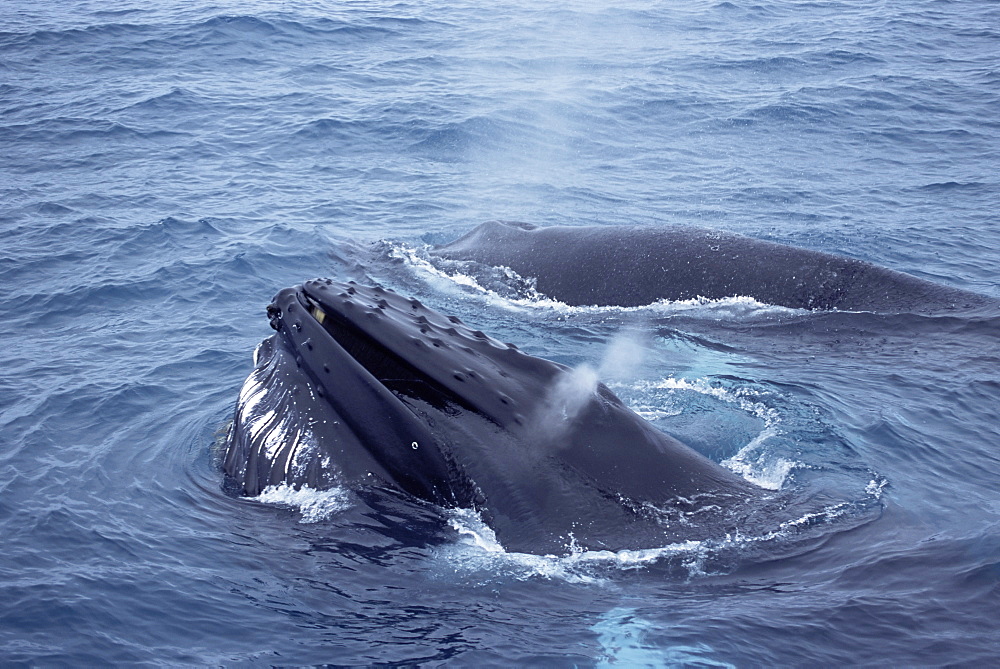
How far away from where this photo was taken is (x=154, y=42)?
105ft

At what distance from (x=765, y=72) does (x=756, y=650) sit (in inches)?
1092

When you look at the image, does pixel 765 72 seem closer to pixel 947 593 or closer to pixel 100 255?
pixel 100 255

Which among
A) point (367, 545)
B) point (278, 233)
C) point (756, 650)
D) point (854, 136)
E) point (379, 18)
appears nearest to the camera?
point (756, 650)

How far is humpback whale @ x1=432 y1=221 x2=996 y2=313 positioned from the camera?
13055mm

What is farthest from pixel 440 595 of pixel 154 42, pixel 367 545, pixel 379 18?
pixel 379 18

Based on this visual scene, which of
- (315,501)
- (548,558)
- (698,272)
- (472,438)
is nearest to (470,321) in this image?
(698,272)

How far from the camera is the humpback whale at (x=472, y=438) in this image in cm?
672

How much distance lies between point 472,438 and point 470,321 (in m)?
6.98

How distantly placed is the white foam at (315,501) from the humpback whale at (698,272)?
7440 millimetres

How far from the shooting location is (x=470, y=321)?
1382 centimetres

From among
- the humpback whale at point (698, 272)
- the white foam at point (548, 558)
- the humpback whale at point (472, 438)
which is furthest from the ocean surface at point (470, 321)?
the humpback whale at point (698, 272)

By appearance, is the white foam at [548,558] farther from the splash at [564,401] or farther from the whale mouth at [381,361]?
the whale mouth at [381,361]

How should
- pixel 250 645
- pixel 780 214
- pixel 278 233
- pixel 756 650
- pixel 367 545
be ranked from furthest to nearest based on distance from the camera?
pixel 780 214
pixel 278 233
pixel 367 545
pixel 250 645
pixel 756 650

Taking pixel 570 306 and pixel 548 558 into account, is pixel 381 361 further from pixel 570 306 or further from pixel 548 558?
pixel 570 306
